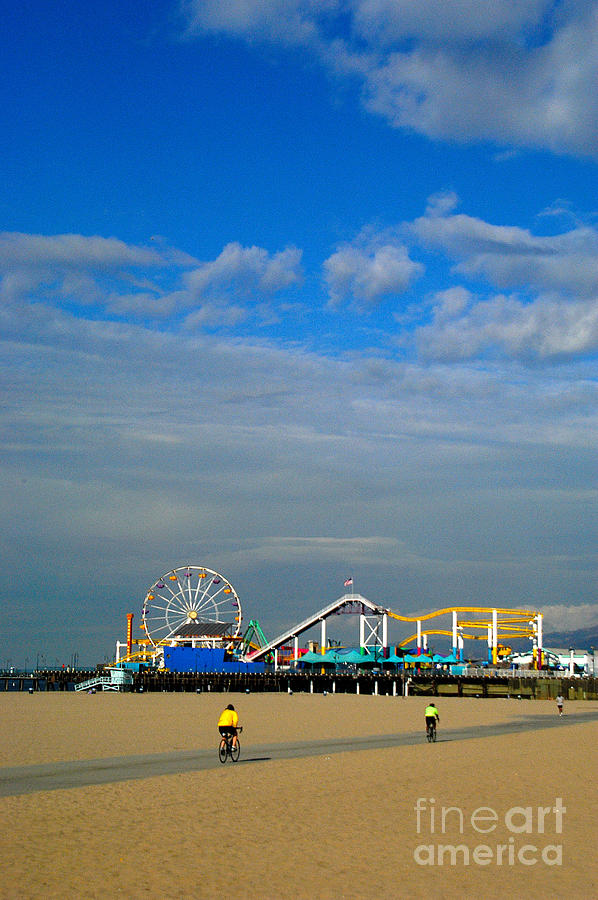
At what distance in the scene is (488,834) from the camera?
1466 centimetres

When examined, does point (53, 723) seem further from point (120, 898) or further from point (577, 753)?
point (120, 898)

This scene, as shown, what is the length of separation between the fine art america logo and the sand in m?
0.04

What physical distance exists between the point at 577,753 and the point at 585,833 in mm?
15052

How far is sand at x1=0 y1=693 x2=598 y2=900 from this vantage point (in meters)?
11.3

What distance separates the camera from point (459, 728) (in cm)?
4088

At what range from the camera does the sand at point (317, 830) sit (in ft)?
36.9

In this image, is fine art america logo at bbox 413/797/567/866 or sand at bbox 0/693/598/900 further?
fine art america logo at bbox 413/797/567/866

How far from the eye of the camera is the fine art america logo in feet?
42.4

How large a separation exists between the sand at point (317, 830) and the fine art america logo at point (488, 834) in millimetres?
36

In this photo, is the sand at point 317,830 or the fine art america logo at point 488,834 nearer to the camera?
the sand at point 317,830

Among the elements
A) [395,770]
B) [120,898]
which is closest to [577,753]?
[395,770]

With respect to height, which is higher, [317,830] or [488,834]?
[317,830]

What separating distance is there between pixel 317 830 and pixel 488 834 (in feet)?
9.15

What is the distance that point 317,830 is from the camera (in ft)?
47.9
